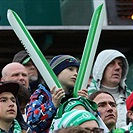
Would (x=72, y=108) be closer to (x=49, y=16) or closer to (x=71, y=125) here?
(x=71, y=125)

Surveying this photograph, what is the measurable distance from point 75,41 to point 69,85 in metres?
5.14

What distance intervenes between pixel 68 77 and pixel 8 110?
701 millimetres

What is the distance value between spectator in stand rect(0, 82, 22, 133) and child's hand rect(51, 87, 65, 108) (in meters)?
0.39

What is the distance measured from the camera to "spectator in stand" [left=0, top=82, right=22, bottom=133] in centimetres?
637

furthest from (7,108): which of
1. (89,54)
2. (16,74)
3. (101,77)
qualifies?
(101,77)

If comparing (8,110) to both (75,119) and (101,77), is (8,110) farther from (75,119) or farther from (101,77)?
(101,77)

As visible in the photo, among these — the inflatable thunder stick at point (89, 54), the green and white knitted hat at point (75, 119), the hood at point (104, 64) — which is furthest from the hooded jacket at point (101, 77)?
the green and white knitted hat at point (75, 119)

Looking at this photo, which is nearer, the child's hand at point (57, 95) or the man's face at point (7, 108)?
the child's hand at point (57, 95)

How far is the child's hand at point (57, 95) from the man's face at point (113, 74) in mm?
1771

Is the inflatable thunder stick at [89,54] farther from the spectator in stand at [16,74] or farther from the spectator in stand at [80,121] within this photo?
the spectator in stand at [16,74]

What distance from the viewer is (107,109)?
692 cm

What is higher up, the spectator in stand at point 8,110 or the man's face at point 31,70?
the man's face at point 31,70

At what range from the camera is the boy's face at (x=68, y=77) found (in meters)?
6.67

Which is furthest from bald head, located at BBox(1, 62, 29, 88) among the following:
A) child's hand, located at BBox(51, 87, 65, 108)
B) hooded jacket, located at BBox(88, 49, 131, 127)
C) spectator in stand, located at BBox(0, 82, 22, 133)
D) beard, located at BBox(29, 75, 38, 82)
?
child's hand, located at BBox(51, 87, 65, 108)
